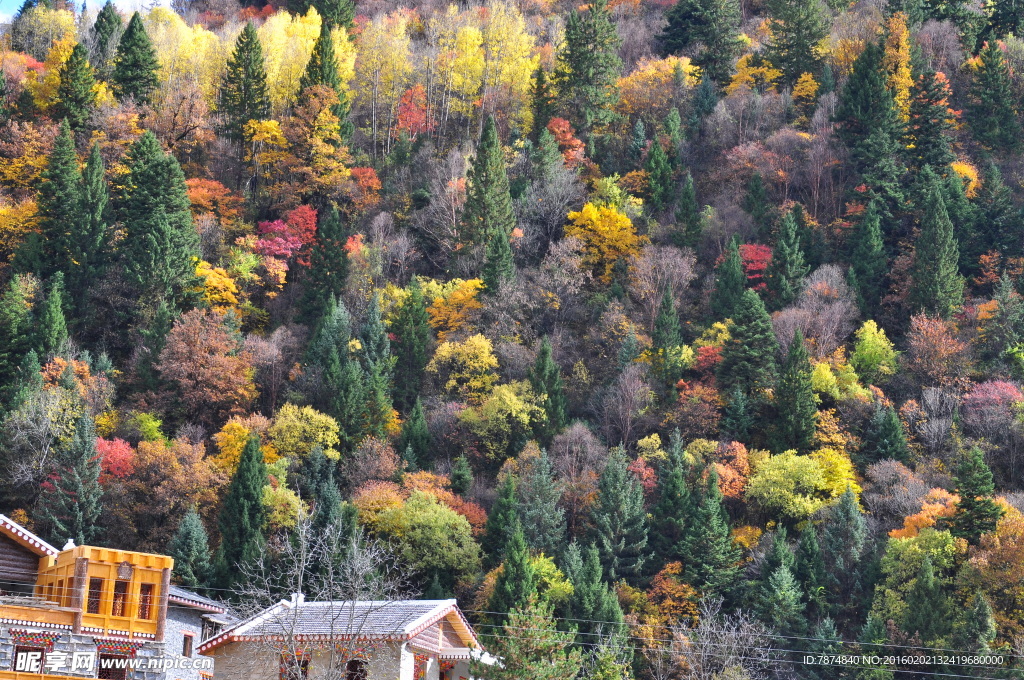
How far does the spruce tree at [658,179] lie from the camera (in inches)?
3716

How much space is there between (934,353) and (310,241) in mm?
39016

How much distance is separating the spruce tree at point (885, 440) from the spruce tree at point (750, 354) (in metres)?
6.18

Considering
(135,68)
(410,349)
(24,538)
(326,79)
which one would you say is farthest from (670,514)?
(135,68)

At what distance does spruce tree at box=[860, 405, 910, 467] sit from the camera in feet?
238

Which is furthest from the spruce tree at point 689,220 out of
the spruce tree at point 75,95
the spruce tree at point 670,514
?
the spruce tree at point 75,95

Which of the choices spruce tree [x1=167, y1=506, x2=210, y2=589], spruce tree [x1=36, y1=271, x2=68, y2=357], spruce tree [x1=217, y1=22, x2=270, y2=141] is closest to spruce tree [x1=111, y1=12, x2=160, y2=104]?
spruce tree [x1=217, y1=22, x2=270, y2=141]

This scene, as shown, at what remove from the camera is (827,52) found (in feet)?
348

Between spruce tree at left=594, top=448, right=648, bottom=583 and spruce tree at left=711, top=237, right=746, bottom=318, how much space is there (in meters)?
16.6

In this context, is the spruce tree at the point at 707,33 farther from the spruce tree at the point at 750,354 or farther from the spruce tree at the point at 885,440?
the spruce tree at the point at 885,440

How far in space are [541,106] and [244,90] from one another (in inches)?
833

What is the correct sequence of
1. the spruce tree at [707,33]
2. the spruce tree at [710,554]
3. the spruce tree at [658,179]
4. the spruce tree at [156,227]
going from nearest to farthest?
the spruce tree at [710,554] → the spruce tree at [156,227] → the spruce tree at [658,179] → the spruce tree at [707,33]

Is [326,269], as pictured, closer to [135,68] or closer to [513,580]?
[135,68]

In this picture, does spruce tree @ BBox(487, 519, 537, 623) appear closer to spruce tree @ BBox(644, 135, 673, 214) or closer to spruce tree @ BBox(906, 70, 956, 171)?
spruce tree @ BBox(644, 135, 673, 214)

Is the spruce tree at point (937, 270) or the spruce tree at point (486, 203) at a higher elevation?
the spruce tree at point (486, 203)
